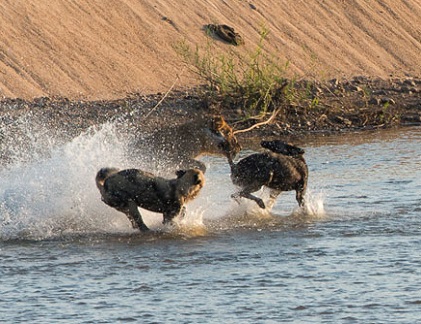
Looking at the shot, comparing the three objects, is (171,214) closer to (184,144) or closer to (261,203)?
(261,203)

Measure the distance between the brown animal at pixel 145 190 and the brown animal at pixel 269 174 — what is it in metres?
1.05

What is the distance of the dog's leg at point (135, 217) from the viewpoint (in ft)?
44.7

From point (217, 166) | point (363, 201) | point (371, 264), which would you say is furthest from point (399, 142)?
point (371, 264)

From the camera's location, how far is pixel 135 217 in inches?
540

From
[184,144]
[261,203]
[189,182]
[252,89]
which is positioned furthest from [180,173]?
[252,89]

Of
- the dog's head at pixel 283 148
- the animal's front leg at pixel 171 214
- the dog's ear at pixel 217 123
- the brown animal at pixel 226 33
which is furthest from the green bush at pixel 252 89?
the animal's front leg at pixel 171 214

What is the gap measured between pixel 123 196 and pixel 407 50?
69.4 ft

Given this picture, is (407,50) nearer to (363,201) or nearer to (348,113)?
(348,113)

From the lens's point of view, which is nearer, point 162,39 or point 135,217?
point 135,217

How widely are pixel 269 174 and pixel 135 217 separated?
5.86 feet

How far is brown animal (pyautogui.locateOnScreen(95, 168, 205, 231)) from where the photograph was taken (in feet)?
44.2

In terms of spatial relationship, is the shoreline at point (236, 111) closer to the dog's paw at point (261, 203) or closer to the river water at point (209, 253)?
the river water at point (209, 253)

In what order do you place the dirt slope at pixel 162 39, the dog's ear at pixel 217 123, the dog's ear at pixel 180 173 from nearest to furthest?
the dog's ear at pixel 180 173 → the dog's ear at pixel 217 123 → the dirt slope at pixel 162 39

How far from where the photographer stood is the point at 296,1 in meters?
34.7
